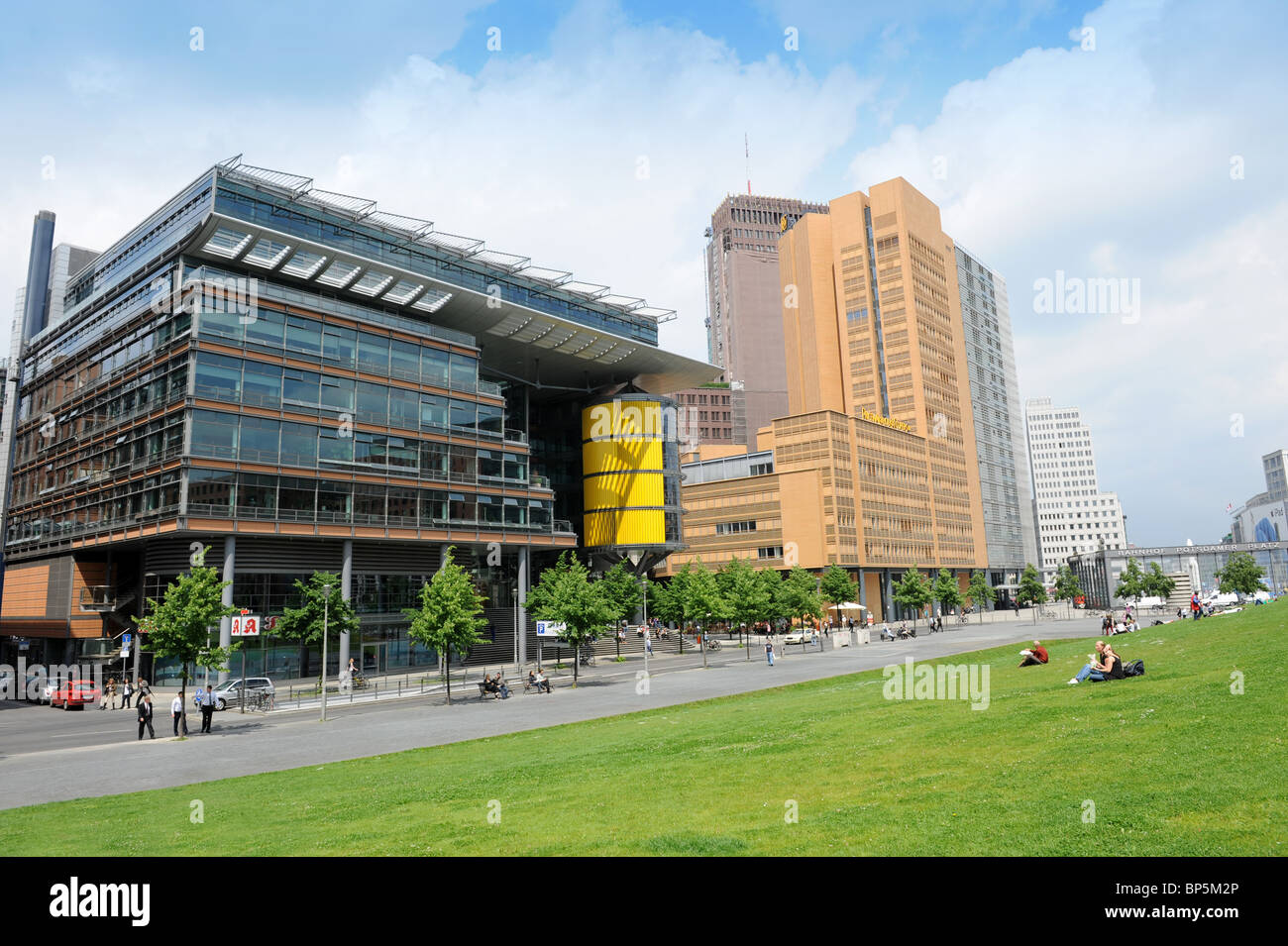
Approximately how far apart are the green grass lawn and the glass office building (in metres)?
36.1

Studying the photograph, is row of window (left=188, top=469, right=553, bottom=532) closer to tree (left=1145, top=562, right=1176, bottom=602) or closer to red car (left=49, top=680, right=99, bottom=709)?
red car (left=49, top=680, right=99, bottom=709)

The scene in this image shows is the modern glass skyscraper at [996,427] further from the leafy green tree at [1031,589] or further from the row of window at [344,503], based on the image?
the row of window at [344,503]

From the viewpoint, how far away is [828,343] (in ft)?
431

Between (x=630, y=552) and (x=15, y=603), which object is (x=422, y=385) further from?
(x=15, y=603)

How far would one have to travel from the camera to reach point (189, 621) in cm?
3241

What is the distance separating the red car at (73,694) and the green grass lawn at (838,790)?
31236 mm

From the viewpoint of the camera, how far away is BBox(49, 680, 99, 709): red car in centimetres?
4288

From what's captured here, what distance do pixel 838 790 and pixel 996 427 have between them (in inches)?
5967

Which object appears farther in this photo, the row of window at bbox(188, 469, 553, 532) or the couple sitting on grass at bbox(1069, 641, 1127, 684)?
the row of window at bbox(188, 469, 553, 532)

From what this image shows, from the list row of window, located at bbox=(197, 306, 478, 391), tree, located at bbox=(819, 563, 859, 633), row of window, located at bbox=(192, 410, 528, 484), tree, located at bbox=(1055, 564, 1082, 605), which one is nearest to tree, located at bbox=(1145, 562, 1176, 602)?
tree, located at bbox=(1055, 564, 1082, 605)

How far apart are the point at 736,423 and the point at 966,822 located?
16419 centimetres

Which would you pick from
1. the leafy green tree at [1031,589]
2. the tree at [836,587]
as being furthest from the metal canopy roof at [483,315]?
the leafy green tree at [1031,589]

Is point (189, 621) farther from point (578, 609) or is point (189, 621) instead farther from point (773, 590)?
point (773, 590)
